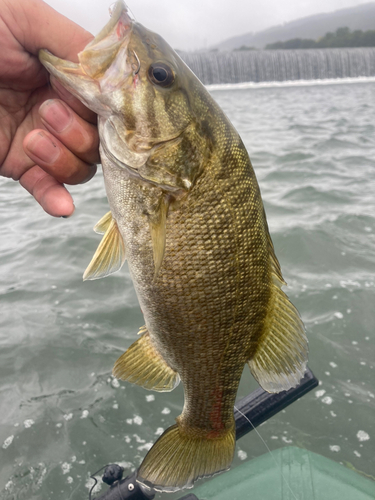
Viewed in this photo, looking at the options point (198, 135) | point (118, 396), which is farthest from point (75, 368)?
point (198, 135)

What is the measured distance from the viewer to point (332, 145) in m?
11.1

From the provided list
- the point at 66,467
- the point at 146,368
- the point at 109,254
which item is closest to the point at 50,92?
the point at 109,254

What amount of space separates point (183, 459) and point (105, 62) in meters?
1.75

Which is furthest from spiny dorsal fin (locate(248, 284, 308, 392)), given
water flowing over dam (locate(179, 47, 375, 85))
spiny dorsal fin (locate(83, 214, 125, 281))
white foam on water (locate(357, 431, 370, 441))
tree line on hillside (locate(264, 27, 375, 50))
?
tree line on hillside (locate(264, 27, 375, 50))

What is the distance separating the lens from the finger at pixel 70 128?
1731 mm

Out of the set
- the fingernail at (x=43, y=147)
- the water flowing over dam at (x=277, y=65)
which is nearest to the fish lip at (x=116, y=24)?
the fingernail at (x=43, y=147)

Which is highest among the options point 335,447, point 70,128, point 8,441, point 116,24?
point 116,24

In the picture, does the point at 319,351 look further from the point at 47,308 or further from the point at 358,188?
the point at 358,188

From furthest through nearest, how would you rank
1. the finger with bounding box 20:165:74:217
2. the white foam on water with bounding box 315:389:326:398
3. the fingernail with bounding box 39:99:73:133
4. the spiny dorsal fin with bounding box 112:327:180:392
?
the white foam on water with bounding box 315:389:326:398, the finger with bounding box 20:165:74:217, the spiny dorsal fin with bounding box 112:327:180:392, the fingernail with bounding box 39:99:73:133

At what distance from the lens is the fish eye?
5.09 ft

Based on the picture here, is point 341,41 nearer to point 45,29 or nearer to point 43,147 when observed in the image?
point 45,29

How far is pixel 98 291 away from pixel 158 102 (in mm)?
3717

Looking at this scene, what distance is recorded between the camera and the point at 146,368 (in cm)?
188

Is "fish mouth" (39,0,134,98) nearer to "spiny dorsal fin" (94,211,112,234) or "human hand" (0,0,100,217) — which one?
"human hand" (0,0,100,217)
